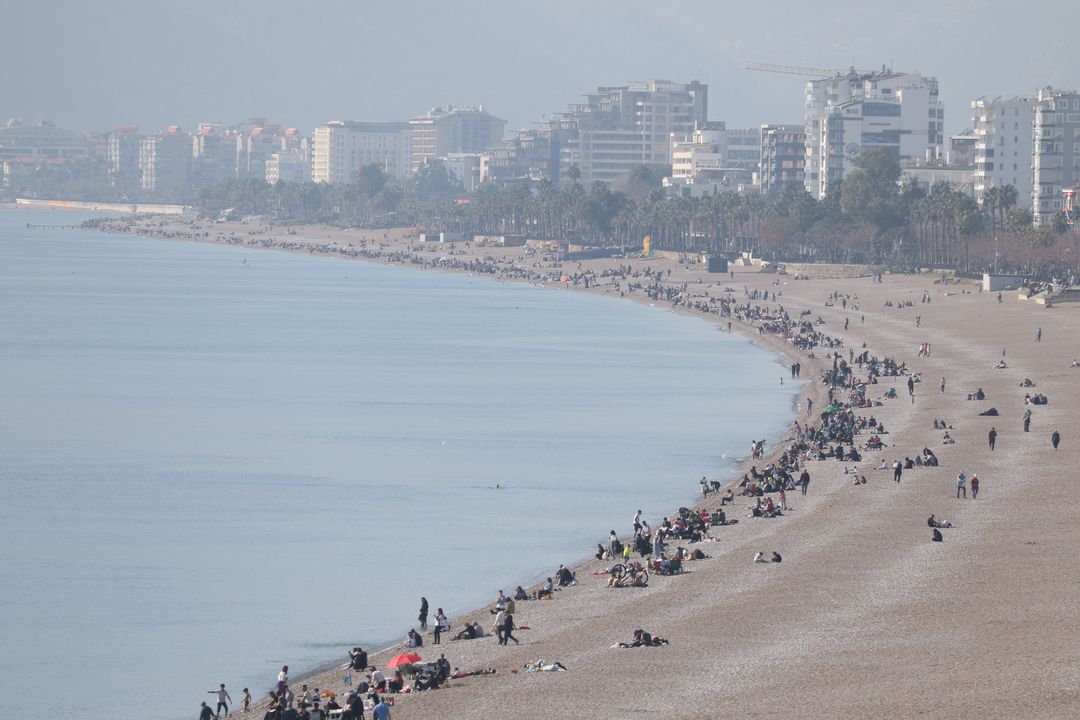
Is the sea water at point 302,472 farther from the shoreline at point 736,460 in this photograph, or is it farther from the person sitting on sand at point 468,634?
the person sitting on sand at point 468,634

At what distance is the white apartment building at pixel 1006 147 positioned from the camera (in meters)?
151

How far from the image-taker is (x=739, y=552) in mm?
39375

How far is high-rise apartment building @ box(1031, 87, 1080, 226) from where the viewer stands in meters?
144

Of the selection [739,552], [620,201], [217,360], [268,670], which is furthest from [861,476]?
[620,201]

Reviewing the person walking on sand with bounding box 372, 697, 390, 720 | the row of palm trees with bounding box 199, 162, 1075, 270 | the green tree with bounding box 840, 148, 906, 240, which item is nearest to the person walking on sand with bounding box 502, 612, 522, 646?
the person walking on sand with bounding box 372, 697, 390, 720

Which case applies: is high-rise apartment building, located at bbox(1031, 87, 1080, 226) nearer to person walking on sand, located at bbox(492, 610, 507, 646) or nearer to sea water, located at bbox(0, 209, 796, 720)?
sea water, located at bbox(0, 209, 796, 720)

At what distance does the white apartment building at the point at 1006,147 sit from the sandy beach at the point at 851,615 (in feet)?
320

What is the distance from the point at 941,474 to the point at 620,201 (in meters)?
126

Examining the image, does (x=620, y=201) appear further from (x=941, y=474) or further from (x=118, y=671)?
(x=118, y=671)

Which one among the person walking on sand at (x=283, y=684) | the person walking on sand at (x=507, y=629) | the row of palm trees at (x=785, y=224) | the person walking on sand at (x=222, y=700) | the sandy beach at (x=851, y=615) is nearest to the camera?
the sandy beach at (x=851, y=615)

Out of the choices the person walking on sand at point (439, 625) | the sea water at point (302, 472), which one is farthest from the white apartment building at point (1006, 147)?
the person walking on sand at point (439, 625)

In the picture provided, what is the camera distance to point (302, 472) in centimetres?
5547

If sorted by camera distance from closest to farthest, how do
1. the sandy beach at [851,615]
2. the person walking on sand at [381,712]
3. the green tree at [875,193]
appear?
the person walking on sand at [381,712]
the sandy beach at [851,615]
the green tree at [875,193]

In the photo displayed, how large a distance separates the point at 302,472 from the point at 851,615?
2605 centimetres
